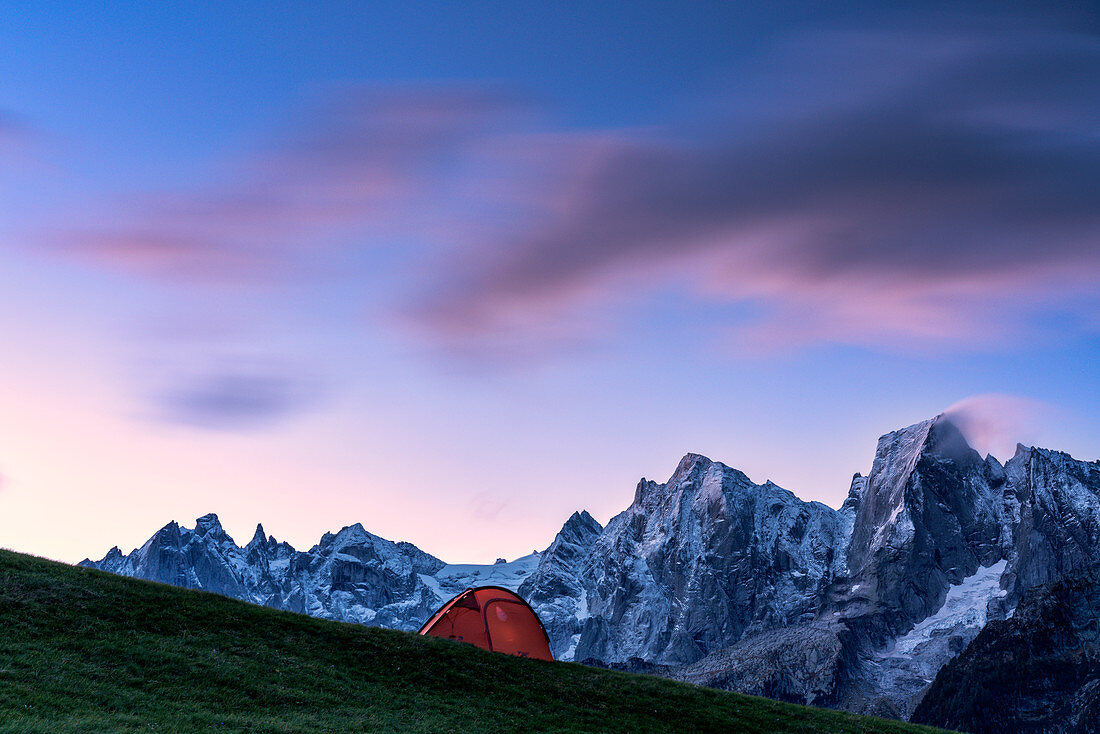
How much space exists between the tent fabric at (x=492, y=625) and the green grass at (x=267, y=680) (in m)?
7.10

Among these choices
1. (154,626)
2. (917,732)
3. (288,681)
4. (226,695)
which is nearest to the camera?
(226,695)

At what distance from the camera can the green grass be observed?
2803cm

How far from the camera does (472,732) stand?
30.9 metres

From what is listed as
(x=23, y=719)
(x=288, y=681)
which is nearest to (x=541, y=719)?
(x=288, y=681)

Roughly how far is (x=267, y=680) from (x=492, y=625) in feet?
64.9

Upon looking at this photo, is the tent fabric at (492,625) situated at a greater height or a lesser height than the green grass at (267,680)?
greater

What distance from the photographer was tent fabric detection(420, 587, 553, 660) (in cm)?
5009

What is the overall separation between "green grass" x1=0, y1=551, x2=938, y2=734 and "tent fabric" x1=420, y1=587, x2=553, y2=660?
7.10 metres

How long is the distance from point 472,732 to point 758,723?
44.0 feet

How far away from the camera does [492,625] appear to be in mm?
50812

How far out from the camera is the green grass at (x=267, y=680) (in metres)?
28.0

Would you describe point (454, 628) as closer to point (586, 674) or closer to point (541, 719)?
point (586, 674)

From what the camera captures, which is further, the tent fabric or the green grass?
the tent fabric

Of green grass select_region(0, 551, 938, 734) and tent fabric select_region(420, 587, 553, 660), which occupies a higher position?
tent fabric select_region(420, 587, 553, 660)
